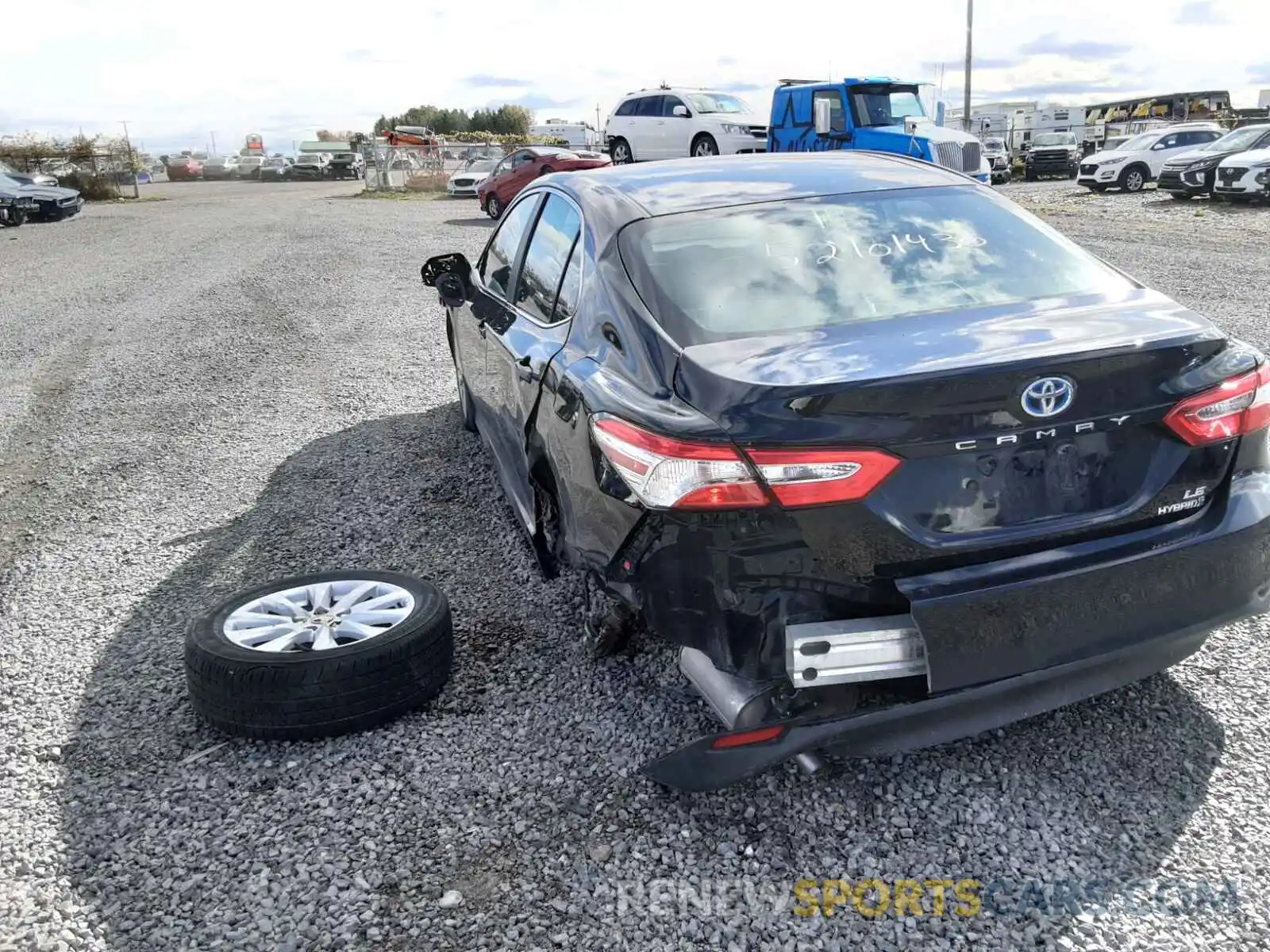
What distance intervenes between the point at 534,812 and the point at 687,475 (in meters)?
1.08

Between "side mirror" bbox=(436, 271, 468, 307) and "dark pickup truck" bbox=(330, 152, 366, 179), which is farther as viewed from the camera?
"dark pickup truck" bbox=(330, 152, 366, 179)

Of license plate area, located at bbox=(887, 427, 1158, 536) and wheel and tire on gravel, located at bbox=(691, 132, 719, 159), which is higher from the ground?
license plate area, located at bbox=(887, 427, 1158, 536)

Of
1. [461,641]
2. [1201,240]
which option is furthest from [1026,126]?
[461,641]

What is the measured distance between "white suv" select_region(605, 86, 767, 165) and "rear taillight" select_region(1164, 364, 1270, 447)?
20480 millimetres

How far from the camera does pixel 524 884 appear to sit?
8.49 feet

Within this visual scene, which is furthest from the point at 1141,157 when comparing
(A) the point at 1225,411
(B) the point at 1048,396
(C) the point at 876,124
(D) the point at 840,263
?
(B) the point at 1048,396

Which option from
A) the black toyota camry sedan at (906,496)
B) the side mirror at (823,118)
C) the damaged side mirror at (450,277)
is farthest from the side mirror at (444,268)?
the side mirror at (823,118)

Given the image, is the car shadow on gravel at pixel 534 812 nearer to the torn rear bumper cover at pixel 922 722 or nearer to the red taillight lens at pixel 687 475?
the torn rear bumper cover at pixel 922 722

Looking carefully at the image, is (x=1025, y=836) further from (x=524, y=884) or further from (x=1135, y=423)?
(x=524, y=884)

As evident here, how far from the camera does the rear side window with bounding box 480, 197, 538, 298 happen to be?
4574 millimetres

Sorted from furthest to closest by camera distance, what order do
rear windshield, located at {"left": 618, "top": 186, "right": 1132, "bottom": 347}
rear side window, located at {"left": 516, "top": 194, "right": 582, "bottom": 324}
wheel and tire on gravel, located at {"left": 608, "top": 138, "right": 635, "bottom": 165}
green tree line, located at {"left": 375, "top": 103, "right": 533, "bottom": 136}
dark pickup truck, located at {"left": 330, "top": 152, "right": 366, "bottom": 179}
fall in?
green tree line, located at {"left": 375, "top": 103, "right": 533, "bottom": 136} → dark pickup truck, located at {"left": 330, "top": 152, "right": 366, "bottom": 179} → wheel and tire on gravel, located at {"left": 608, "top": 138, "right": 635, "bottom": 165} → rear side window, located at {"left": 516, "top": 194, "right": 582, "bottom": 324} → rear windshield, located at {"left": 618, "top": 186, "right": 1132, "bottom": 347}

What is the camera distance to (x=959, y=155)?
18891 millimetres

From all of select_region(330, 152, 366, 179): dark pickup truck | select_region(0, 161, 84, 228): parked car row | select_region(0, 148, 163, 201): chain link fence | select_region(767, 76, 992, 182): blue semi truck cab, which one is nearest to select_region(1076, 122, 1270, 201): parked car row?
select_region(767, 76, 992, 182): blue semi truck cab

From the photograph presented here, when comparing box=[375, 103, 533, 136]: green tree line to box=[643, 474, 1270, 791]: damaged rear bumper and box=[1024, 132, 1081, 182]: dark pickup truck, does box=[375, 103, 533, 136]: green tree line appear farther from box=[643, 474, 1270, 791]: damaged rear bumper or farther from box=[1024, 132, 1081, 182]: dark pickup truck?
box=[643, 474, 1270, 791]: damaged rear bumper
